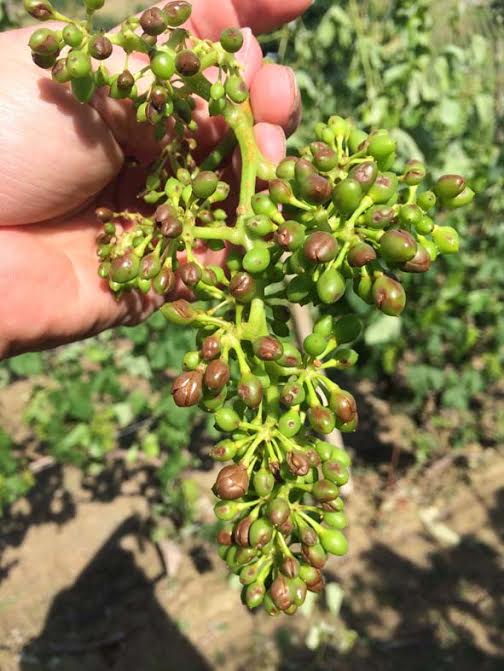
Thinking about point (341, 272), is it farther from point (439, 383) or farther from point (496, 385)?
point (496, 385)

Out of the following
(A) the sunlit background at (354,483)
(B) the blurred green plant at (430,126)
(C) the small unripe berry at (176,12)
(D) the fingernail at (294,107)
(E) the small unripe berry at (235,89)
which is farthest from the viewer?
(A) the sunlit background at (354,483)

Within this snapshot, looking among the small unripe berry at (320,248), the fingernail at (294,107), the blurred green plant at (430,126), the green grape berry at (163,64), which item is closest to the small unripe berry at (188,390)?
the small unripe berry at (320,248)

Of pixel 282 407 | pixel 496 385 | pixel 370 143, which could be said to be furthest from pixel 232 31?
pixel 496 385

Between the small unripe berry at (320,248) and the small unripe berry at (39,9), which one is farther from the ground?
the small unripe berry at (39,9)

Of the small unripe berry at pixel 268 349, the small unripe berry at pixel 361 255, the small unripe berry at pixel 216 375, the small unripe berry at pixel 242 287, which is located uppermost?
the small unripe berry at pixel 361 255

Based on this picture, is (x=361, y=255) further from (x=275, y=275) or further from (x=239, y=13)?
(x=239, y=13)

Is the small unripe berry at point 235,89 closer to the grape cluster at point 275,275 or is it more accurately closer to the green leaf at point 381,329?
the grape cluster at point 275,275

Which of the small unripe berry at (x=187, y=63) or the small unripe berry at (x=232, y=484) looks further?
the small unripe berry at (x=187, y=63)
